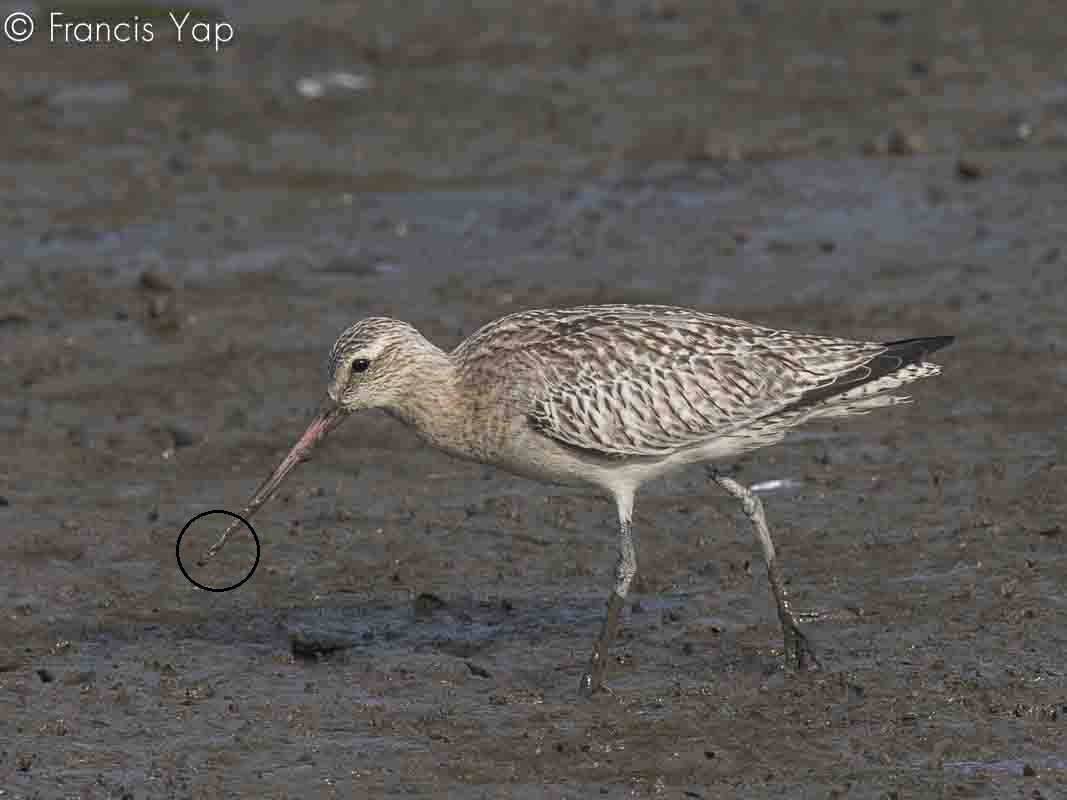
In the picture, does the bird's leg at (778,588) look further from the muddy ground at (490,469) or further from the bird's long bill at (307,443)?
the bird's long bill at (307,443)

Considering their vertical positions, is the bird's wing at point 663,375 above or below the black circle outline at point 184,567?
above

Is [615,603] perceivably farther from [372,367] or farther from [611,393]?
[372,367]

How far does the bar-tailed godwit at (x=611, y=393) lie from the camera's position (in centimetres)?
870

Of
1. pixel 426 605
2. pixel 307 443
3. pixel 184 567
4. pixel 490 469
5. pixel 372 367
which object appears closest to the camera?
pixel 372 367

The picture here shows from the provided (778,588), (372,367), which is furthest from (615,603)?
(372,367)

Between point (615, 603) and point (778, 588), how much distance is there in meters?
0.71

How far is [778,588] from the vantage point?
886 cm

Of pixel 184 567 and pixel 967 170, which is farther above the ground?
pixel 967 170

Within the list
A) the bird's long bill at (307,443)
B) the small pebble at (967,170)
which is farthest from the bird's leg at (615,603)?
the small pebble at (967,170)

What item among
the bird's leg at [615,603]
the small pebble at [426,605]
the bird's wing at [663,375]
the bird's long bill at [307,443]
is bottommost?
the small pebble at [426,605]

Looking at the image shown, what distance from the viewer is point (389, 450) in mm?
11531

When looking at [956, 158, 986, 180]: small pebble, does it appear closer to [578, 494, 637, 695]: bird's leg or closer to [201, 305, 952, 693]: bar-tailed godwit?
[201, 305, 952, 693]: bar-tailed godwit

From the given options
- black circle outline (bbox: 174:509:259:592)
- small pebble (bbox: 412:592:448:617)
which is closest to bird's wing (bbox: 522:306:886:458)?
small pebble (bbox: 412:592:448:617)

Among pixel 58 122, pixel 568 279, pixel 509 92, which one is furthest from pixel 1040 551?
pixel 58 122
